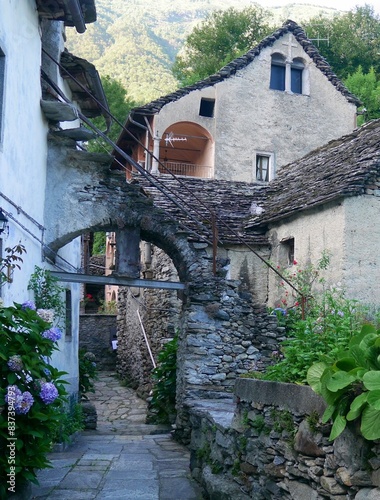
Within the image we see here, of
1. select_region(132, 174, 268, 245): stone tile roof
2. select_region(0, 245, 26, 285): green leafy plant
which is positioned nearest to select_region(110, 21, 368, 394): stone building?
select_region(132, 174, 268, 245): stone tile roof

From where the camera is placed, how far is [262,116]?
1956 cm

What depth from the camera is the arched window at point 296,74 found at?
20.0 m

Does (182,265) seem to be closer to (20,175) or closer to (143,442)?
(143,442)

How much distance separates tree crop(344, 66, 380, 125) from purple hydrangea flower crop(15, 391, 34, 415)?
22.0 m

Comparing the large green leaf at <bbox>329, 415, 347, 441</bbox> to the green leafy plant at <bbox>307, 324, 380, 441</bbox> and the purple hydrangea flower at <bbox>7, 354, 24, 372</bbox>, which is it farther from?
the purple hydrangea flower at <bbox>7, 354, 24, 372</bbox>

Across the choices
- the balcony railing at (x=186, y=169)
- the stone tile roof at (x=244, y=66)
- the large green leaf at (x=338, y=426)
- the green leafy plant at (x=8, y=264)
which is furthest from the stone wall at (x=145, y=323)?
the large green leaf at (x=338, y=426)

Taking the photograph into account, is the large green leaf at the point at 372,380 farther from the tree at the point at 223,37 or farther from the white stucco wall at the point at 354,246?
the tree at the point at 223,37

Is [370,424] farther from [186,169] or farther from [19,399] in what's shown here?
[186,169]

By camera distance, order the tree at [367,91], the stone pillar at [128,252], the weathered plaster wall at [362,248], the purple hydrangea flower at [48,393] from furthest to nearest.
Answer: the tree at [367,91]
the weathered plaster wall at [362,248]
the stone pillar at [128,252]
the purple hydrangea flower at [48,393]

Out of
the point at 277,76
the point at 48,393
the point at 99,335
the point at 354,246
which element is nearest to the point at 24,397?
the point at 48,393

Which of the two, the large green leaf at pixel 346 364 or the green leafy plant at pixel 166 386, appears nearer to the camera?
the large green leaf at pixel 346 364

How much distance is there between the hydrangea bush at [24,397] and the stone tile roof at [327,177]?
22.8 ft

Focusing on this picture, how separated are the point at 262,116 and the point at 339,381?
679 inches

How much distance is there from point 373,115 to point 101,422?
17622mm
